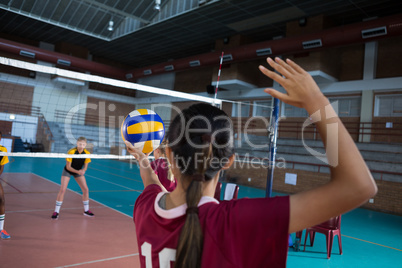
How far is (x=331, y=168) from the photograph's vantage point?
0.76m

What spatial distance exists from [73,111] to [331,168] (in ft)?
66.6

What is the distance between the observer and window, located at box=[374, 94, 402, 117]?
1021 centimetres

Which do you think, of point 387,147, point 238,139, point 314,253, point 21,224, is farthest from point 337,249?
point 238,139

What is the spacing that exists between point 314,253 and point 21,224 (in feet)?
14.8

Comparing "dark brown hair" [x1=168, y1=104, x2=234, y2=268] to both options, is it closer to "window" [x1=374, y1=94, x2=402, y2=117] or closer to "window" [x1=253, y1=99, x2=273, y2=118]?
"window" [x1=374, y1=94, x2=402, y2=117]

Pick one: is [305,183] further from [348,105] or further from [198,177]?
[198,177]

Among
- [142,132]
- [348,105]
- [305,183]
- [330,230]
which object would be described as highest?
[348,105]

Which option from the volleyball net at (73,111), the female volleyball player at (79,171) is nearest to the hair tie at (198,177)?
the female volleyball player at (79,171)

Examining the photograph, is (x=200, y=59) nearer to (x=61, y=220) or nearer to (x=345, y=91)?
(x=345, y=91)

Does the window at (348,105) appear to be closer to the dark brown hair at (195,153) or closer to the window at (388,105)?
the window at (388,105)

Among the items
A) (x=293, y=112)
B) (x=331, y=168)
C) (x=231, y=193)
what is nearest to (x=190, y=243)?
(x=331, y=168)

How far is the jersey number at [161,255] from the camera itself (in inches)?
35.9

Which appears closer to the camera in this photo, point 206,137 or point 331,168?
point 331,168

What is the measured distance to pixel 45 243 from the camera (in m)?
3.81
